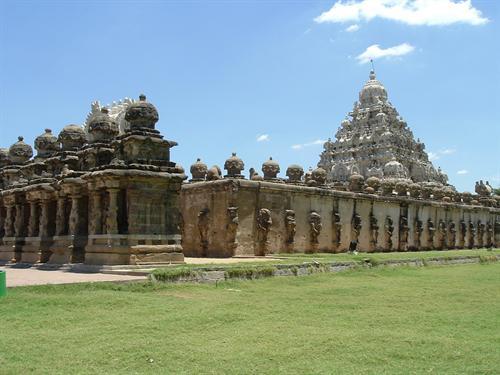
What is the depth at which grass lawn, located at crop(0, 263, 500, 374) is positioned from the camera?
277 inches

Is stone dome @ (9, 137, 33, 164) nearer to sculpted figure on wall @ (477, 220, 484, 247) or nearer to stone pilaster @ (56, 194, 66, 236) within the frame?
stone pilaster @ (56, 194, 66, 236)

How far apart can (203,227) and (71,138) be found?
6385 mm

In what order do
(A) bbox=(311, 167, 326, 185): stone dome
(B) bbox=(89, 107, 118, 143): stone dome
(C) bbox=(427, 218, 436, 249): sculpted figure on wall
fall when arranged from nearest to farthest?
(B) bbox=(89, 107, 118, 143): stone dome
(A) bbox=(311, 167, 326, 185): stone dome
(C) bbox=(427, 218, 436, 249): sculpted figure on wall

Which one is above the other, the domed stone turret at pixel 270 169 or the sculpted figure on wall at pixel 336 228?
the domed stone turret at pixel 270 169

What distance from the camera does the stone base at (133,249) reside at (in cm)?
1661

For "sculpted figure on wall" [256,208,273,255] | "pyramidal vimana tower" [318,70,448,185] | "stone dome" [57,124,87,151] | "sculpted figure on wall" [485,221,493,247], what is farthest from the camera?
"pyramidal vimana tower" [318,70,448,185]

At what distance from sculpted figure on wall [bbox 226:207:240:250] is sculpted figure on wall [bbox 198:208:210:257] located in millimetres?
1404

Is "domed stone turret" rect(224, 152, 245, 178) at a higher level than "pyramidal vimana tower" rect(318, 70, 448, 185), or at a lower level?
lower

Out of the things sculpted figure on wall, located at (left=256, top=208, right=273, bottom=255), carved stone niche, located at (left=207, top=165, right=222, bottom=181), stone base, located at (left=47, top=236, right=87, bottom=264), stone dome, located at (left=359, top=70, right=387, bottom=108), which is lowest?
stone base, located at (left=47, top=236, right=87, bottom=264)

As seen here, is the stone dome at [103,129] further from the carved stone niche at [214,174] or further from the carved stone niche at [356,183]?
the carved stone niche at [356,183]

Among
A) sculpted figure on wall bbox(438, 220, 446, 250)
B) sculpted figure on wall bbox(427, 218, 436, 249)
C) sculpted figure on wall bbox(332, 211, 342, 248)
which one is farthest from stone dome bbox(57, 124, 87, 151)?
sculpted figure on wall bbox(438, 220, 446, 250)

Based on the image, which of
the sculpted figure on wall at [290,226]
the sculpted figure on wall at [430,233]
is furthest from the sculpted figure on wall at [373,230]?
the sculpted figure on wall at [290,226]

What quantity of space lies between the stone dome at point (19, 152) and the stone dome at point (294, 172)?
41.3 ft

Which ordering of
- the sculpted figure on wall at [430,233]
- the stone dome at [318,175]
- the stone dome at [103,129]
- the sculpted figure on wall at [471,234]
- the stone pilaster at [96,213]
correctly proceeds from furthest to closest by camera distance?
1. the sculpted figure on wall at [471,234]
2. the sculpted figure on wall at [430,233]
3. the stone dome at [318,175]
4. the stone dome at [103,129]
5. the stone pilaster at [96,213]
